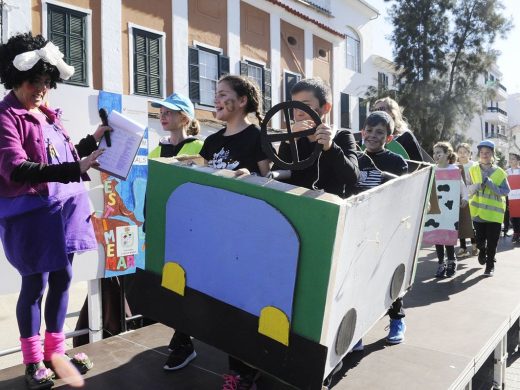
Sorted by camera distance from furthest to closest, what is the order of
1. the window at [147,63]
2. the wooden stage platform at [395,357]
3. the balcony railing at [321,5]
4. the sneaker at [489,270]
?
1. the balcony railing at [321,5]
2. the window at [147,63]
3. the sneaker at [489,270]
4. the wooden stage platform at [395,357]

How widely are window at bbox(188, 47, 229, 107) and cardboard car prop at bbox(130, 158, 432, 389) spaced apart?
9242 millimetres

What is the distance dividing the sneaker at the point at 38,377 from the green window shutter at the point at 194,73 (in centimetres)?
912


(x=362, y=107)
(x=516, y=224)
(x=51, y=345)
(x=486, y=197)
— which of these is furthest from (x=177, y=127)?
(x=362, y=107)

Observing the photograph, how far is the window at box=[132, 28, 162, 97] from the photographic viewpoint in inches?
377

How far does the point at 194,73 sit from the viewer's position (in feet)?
35.0

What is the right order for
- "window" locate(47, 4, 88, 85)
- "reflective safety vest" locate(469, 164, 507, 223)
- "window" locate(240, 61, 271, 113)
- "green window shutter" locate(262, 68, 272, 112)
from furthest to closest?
"green window shutter" locate(262, 68, 272, 112) → "window" locate(240, 61, 271, 113) → "window" locate(47, 4, 88, 85) → "reflective safety vest" locate(469, 164, 507, 223)

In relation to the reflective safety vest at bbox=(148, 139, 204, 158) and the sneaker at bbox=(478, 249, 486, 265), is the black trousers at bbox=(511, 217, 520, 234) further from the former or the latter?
the reflective safety vest at bbox=(148, 139, 204, 158)

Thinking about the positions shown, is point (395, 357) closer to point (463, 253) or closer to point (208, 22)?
point (463, 253)

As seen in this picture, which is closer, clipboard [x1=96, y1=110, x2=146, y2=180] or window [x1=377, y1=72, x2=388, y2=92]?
clipboard [x1=96, y1=110, x2=146, y2=180]

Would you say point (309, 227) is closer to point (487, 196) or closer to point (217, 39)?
point (487, 196)

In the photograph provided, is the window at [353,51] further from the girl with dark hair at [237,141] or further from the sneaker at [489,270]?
the girl with dark hair at [237,141]

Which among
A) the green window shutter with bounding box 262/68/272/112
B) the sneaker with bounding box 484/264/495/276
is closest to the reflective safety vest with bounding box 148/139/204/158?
the sneaker with bounding box 484/264/495/276

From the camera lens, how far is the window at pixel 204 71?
10641mm

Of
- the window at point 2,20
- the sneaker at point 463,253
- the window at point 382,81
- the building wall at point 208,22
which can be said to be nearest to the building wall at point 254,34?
the building wall at point 208,22
